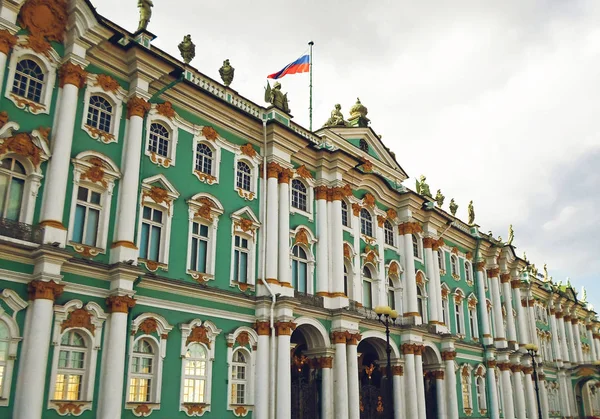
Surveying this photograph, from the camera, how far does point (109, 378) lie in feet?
64.6

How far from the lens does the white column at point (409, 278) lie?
3494 cm

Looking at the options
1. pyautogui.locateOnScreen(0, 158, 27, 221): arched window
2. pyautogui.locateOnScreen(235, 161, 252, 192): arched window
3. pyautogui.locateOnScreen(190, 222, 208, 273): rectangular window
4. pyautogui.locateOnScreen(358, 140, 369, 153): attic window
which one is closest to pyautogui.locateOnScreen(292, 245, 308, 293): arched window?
pyautogui.locateOnScreen(235, 161, 252, 192): arched window

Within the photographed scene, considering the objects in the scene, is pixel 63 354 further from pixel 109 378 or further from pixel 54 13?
pixel 54 13

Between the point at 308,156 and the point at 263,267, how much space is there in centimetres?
738

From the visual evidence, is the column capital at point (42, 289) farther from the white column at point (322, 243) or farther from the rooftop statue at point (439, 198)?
the rooftop statue at point (439, 198)

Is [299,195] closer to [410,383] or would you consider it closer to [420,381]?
[410,383]

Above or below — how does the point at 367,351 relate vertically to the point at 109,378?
above

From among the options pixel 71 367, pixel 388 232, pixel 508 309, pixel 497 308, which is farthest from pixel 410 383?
pixel 71 367

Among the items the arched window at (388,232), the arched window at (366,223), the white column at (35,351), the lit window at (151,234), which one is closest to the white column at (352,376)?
the arched window at (366,223)

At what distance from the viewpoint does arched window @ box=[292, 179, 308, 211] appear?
99.3 ft

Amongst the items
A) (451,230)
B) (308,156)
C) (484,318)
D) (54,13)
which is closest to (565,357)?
(484,318)

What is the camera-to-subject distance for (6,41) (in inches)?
762

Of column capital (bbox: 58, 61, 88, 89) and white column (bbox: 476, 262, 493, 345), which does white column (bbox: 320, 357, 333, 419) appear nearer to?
column capital (bbox: 58, 61, 88, 89)

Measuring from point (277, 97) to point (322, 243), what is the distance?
7568mm
